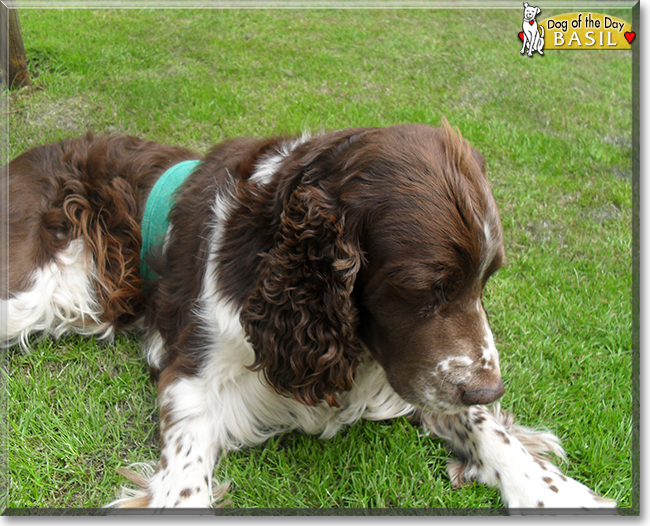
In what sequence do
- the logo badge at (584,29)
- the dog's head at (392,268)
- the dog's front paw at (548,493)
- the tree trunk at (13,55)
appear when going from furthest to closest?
the tree trunk at (13,55) < the logo badge at (584,29) < the dog's front paw at (548,493) < the dog's head at (392,268)

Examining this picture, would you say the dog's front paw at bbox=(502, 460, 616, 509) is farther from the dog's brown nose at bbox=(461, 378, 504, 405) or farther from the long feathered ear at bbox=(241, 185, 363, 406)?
the long feathered ear at bbox=(241, 185, 363, 406)

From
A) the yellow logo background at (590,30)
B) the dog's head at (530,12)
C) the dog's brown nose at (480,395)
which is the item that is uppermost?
the dog's head at (530,12)

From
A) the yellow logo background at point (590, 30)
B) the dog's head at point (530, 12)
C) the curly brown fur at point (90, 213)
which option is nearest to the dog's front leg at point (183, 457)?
the curly brown fur at point (90, 213)

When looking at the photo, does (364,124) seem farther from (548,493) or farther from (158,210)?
(548,493)

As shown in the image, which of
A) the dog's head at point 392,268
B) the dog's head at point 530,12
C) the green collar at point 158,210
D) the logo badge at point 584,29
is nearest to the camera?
the dog's head at point 392,268

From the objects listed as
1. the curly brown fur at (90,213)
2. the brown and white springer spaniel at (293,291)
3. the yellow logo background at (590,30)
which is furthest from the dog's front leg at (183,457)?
the yellow logo background at (590,30)

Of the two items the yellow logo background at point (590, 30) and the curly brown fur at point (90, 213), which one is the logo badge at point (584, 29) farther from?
the curly brown fur at point (90, 213)

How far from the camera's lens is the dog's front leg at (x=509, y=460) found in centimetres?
254

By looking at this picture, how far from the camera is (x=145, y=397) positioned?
3.13 meters

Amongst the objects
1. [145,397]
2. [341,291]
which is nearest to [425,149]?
[341,291]

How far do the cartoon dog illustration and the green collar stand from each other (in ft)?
11.1

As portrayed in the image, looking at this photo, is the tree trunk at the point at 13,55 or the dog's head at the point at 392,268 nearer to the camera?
the dog's head at the point at 392,268

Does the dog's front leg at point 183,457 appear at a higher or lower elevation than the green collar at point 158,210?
lower

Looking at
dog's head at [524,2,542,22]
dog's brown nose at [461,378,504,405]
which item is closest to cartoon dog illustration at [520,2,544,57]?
dog's head at [524,2,542,22]
